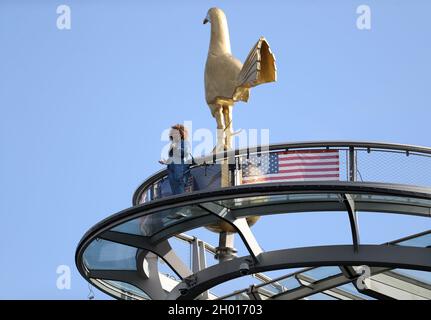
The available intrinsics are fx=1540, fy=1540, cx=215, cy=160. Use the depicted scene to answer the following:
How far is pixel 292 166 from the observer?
111 ft

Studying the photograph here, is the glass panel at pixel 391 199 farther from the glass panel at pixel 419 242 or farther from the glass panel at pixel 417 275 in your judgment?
the glass panel at pixel 417 275

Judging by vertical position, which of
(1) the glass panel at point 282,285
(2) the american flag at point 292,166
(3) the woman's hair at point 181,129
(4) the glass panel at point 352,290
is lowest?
(4) the glass panel at point 352,290

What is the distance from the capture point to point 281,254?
35.0 meters

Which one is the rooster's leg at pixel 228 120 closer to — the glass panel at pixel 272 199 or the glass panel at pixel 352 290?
the glass panel at pixel 272 199

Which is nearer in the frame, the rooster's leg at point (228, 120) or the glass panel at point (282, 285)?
Answer: the glass panel at point (282, 285)

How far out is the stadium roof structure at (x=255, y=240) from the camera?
3353 centimetres

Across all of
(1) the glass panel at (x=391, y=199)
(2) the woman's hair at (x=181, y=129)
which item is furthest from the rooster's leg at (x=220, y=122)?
(1) the glass panel at (x=391, y=199)

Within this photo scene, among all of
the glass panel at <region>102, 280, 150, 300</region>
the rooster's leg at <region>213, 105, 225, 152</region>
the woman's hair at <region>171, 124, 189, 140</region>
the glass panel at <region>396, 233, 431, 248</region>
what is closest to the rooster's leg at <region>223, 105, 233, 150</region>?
the rooster's leg at <region>213, 105, 225, 152</region>

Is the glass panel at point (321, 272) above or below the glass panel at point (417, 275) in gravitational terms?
above

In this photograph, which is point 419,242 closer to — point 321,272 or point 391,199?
point 391,199

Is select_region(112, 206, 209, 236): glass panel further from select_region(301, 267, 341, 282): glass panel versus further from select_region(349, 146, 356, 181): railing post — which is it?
select_region(301, 267, 341, 282): glass panel

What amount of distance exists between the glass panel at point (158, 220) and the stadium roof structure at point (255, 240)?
0.02 m
